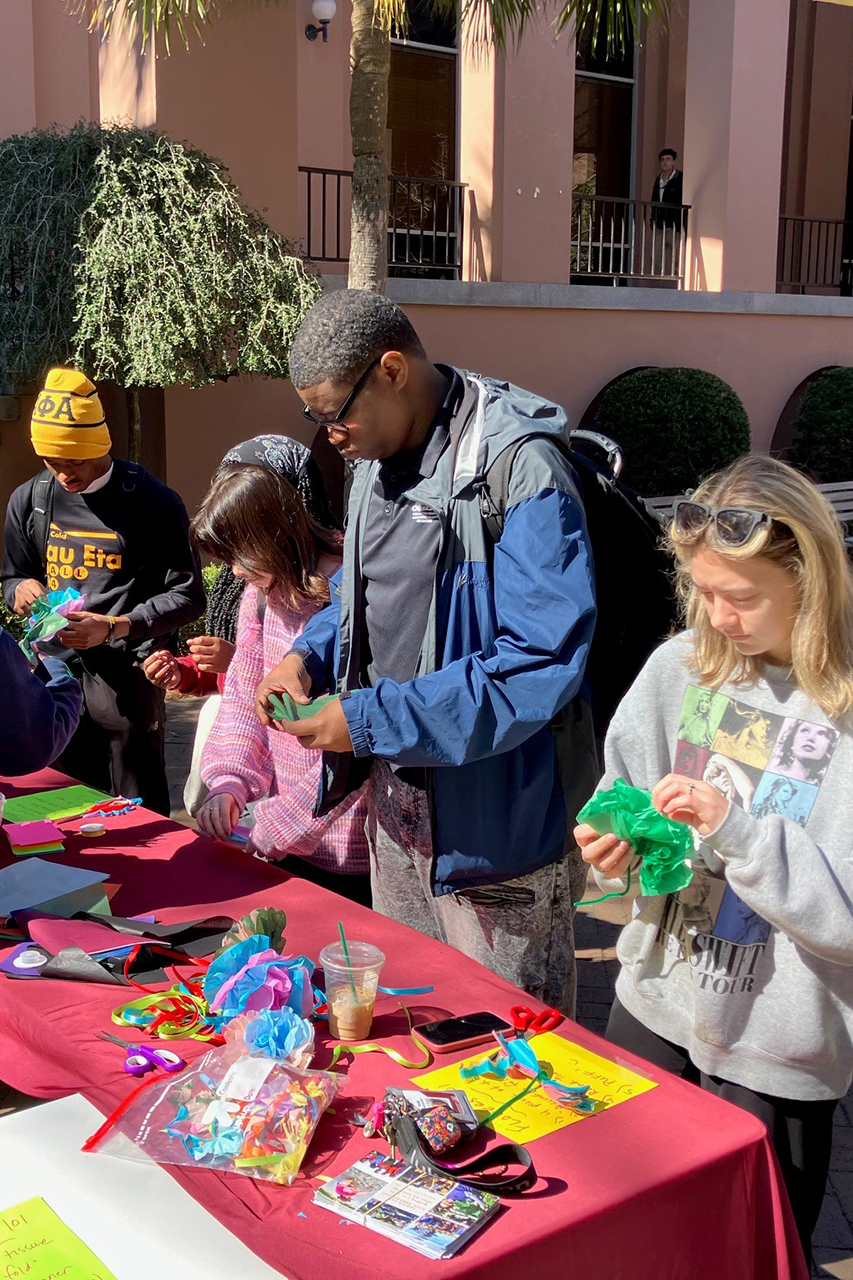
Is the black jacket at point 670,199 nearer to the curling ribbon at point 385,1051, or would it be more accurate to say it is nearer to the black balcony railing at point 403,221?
the black balcony railing at point 403,221

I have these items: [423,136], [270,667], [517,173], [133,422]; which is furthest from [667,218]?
[270,667]

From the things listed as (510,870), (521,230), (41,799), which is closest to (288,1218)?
(510,870)

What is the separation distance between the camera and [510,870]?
229cm

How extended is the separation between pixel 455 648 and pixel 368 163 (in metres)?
6.12

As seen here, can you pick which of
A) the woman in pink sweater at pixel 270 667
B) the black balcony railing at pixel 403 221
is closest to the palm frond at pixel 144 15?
the black balcony railing at pixel 403 221

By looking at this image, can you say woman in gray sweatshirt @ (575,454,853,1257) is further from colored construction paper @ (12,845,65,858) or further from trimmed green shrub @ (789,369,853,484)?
trimmed green shrub @ (789,369,853,484)

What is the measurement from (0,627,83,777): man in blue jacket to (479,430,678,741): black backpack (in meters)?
1.20

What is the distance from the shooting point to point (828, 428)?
12.8 meters

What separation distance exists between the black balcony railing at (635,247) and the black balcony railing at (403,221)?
57.9 inches

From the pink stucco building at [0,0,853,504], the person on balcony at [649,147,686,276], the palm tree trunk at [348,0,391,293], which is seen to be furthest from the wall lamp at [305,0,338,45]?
the person on balcony at [649,147,686,276]

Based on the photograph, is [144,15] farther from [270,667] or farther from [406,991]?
[406,991]

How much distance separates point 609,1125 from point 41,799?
6.57ft

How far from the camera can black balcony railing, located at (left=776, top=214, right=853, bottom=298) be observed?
1507cm

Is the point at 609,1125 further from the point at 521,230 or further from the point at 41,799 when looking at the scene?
the point at 521,230
